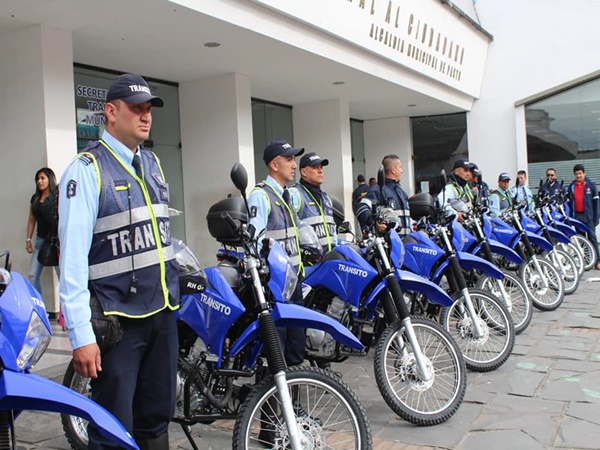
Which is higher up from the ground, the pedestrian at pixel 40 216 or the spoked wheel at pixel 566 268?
the pedestrian at pixel 40 216

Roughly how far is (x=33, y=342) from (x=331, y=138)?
1145 centimetres

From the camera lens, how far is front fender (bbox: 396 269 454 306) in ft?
13.5

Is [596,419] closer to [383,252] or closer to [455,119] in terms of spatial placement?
[383,252]

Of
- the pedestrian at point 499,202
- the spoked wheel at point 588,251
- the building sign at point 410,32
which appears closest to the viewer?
the pedestrian at point 499,202

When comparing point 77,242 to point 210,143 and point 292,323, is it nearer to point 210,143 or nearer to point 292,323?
point 292,323

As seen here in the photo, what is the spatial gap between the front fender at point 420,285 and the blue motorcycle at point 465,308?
1.63 feet

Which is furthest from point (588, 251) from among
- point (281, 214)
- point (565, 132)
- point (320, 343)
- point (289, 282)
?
point (289, 282)

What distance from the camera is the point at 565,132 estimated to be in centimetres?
1533

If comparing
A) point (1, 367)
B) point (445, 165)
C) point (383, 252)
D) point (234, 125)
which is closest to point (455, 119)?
point (445, 165)

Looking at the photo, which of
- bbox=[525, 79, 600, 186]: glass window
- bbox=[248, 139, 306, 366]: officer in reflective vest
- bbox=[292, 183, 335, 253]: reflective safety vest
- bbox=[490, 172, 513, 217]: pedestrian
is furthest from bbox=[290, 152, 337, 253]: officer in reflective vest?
bbox=[525, 79, 600, 186]: glass window

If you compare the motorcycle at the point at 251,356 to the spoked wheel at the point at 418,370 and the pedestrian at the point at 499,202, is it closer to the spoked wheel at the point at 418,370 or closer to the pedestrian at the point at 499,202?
the spoked wheel at the point at 418,370

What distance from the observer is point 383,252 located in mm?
4023

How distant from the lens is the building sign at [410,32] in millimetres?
8609

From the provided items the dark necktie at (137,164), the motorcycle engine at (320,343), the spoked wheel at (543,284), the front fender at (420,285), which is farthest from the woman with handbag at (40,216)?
the spoked wheel at (543,284)
